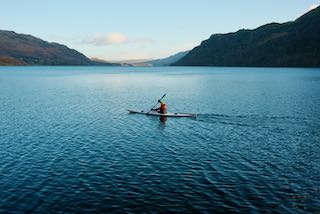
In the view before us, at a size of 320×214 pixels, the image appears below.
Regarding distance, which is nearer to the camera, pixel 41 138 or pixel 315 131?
pixel 41 138

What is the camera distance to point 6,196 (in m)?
28.2

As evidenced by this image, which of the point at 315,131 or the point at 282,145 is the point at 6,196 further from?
the point at 315,131

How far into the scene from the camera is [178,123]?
198 feet

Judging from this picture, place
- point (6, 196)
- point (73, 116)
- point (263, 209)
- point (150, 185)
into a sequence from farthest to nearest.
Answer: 1. point (73, 116)
2. point (150, 185)
3. point (6, 196)
4. point (263, 209)

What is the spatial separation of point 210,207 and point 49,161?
67.1ft

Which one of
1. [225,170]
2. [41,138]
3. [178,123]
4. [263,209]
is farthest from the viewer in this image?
[178,123]

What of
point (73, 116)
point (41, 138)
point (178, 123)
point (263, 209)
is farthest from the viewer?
point (73, 116)

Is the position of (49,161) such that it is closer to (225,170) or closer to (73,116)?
(225,170)

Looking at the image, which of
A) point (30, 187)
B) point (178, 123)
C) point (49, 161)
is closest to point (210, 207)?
point (30, 187)

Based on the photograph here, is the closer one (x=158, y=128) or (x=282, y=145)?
(x=282, y=145)

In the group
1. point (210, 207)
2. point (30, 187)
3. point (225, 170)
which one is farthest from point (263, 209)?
point (30, 187)

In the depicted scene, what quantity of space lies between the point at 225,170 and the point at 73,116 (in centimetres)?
4241

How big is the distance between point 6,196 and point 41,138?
20700 mm

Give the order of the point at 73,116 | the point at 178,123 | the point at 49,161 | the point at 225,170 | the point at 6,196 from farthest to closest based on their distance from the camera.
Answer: the point at 73,116, the point at 178,123, the point at 49,161, the point at 225,170, the point at 6,196
